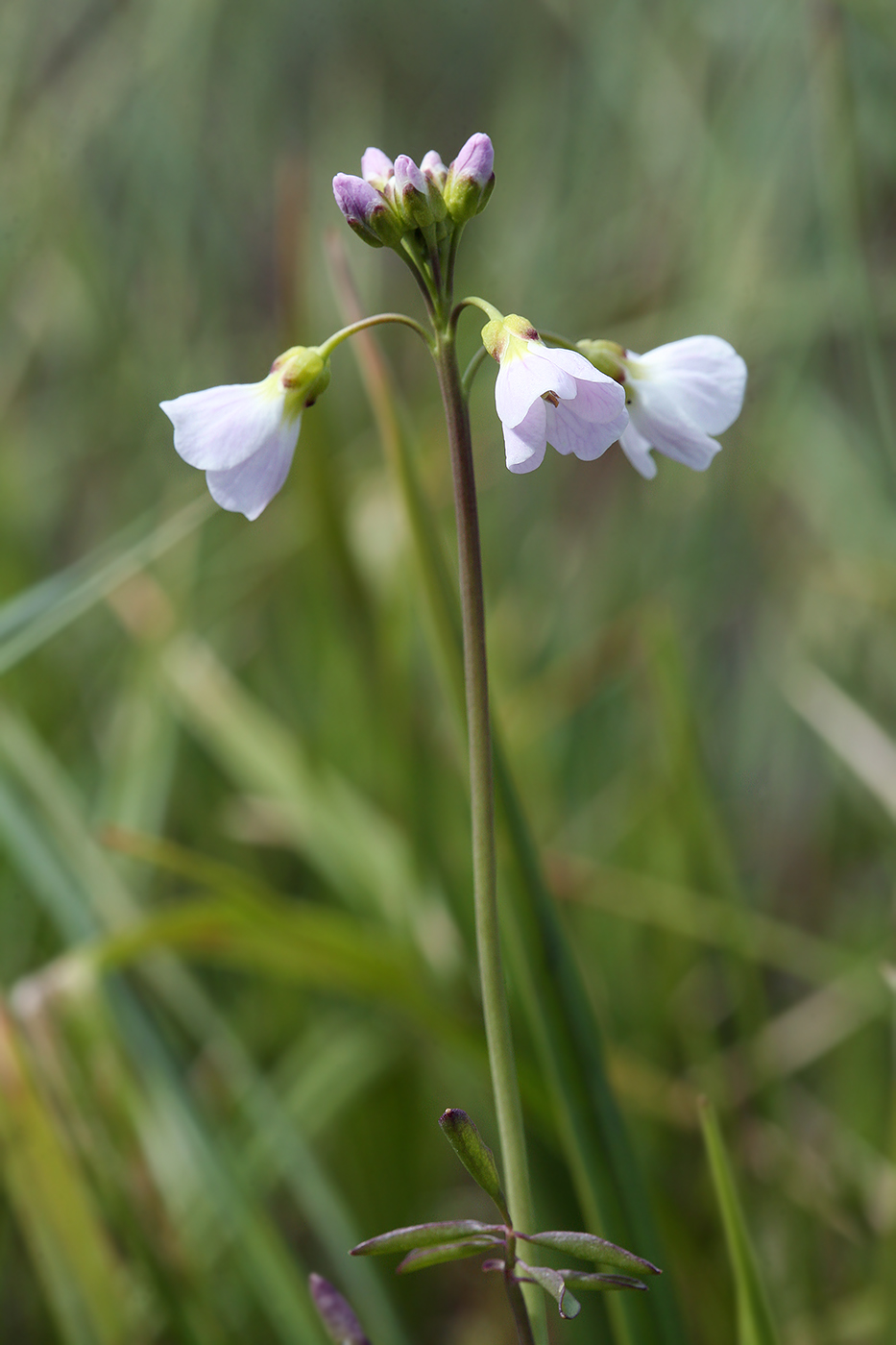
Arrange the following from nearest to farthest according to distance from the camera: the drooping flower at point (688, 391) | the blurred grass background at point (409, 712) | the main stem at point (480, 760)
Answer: the main stem at point (480, 760) < the drooping flower at point (688, 391) < the blurred grass background at point (409, 712)

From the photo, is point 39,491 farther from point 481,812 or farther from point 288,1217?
point 481,812

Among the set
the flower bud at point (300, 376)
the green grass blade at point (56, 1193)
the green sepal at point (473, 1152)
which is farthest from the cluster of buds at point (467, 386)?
the green grass blade at point (56, 1193)

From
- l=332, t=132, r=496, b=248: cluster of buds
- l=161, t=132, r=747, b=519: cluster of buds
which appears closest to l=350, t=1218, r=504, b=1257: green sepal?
l=161, t=132, r=747, b=519: cluster of buds

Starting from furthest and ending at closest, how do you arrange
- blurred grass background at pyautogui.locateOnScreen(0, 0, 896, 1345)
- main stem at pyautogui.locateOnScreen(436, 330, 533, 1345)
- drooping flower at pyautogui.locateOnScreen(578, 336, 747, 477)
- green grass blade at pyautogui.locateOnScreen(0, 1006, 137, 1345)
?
blurred grass background at pyautogui.locateOnScreen(0, 0, 896, 1345), green grass blade at pyautogui.locateOnScreen(0, 1006, 137, 1345), drooping flower at pyautogui.locateOnScreen(578, 336, 747, 477), main stem at pyautogui.locateOnScreen(436, 330, 533, 1345)

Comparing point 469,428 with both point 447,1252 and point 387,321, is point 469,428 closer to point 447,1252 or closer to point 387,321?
point 387,321

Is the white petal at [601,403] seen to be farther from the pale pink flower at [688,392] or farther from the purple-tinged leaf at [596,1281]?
the purple-tinged leaf at [596,1281]

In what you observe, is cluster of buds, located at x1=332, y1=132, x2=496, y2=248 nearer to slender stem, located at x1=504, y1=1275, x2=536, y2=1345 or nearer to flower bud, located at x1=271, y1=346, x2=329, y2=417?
flower bud, located at x1=271, y1=346, x2=329, y2=417

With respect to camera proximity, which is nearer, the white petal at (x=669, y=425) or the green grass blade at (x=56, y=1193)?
the white petal at (x=669, y=425)
